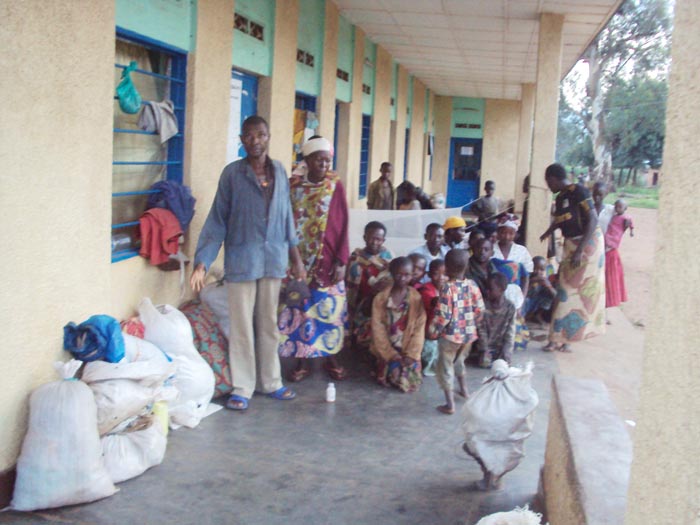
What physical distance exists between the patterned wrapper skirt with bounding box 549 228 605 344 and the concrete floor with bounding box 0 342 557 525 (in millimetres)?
1719

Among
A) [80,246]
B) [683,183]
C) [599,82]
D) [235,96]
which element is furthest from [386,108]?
[599,82]

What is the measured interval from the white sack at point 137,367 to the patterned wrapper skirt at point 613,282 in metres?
5.06

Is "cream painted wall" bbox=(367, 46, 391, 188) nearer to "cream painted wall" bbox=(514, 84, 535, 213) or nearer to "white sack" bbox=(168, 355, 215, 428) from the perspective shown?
"cream painted wall" bbox=(514, 84, 535, 213)

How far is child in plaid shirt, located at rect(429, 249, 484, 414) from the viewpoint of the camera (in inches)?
190

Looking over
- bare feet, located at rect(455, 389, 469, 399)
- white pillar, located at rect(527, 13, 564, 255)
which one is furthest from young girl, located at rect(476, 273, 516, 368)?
white pillar, located at rect(527, 13, 564, 255)

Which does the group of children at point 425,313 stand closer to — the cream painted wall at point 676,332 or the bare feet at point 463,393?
the bare feet at point 463,393

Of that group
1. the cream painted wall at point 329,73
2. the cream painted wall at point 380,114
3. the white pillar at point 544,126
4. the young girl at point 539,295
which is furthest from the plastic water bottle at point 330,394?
the cream painted wall at point 380,114

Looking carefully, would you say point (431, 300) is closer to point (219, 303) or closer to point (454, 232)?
point (454, 232)

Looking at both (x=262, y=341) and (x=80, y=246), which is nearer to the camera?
(x=80, y=246)

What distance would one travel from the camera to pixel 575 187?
20.7 ft

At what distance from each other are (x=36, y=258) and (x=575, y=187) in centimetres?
442

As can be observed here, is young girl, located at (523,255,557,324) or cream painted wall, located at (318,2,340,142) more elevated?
cream painted wall, located at (318,2,340,142)

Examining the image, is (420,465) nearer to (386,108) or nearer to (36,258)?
(36,258)

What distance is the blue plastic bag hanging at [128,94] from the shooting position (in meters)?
4.54
